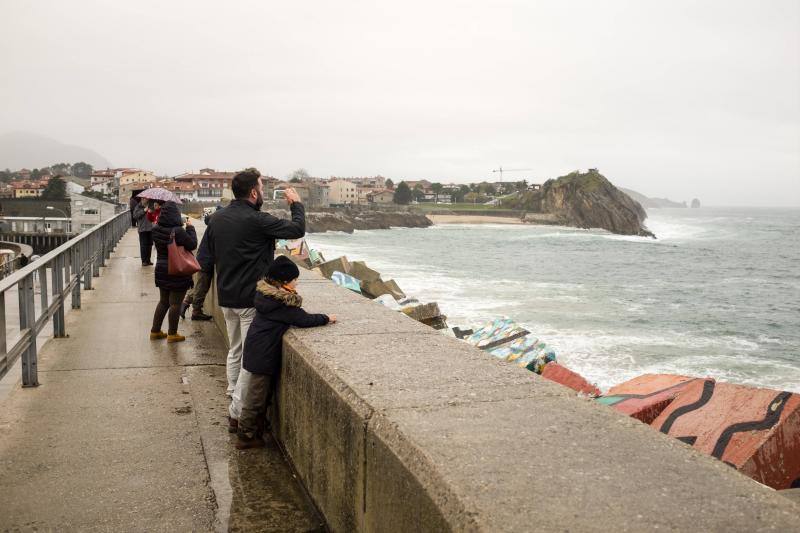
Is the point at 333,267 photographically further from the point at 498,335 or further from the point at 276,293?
the point at 276,293

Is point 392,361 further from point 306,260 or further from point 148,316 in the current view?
point 306,260

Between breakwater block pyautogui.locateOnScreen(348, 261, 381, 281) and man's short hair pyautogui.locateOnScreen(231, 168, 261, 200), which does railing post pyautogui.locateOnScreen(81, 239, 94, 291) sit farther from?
breakwater block pyautogui.locateOnScreen(348, 261, 381, 281)

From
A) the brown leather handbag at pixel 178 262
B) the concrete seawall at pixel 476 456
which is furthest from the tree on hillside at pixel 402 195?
the concrete seawall at pixel 476 456

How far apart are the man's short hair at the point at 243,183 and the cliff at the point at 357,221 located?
87758 millimetres

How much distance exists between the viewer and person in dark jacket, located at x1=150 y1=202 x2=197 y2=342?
6.45m

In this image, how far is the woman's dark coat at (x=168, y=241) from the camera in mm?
6441

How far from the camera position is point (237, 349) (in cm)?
450

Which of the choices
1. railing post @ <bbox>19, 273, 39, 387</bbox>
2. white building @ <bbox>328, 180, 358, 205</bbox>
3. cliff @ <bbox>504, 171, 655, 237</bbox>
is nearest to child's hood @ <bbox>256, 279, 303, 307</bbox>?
railing post @ <bbox>19, 273, 39, 387</bbox>

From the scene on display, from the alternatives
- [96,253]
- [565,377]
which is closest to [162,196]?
[96,253]

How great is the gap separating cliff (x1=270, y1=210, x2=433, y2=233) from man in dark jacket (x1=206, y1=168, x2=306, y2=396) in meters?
87.8

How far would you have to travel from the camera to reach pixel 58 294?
636cm

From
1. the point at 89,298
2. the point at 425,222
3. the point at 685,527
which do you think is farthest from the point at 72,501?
the point at 425,222

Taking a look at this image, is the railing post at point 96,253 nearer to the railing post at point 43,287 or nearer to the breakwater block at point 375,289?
the railing post at point 43,287

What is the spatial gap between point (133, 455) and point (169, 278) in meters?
2.94
